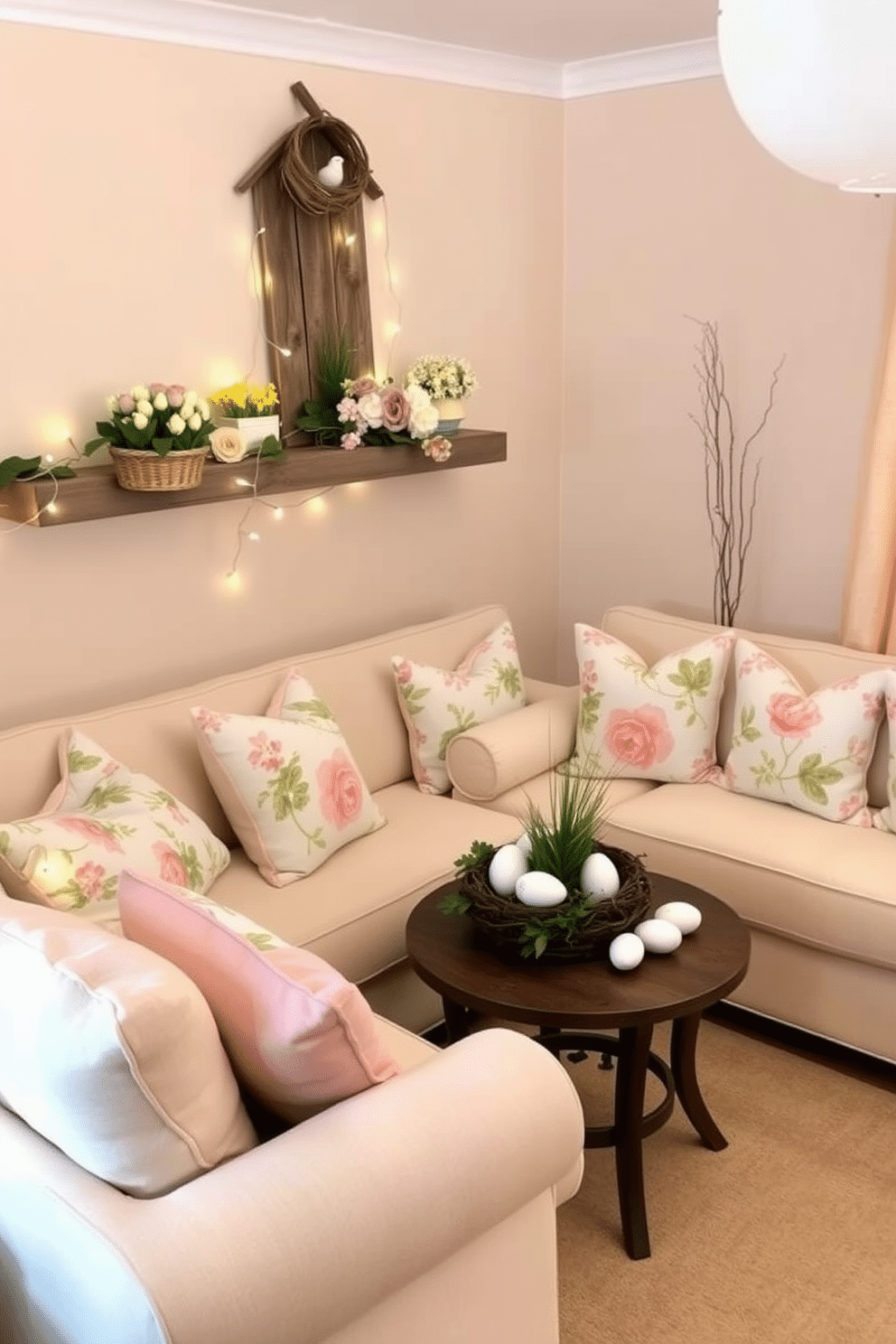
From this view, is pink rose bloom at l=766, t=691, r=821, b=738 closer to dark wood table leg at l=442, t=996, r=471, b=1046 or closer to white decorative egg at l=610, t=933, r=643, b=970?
white decorative egg at l=610, t=933, r=643, b=970

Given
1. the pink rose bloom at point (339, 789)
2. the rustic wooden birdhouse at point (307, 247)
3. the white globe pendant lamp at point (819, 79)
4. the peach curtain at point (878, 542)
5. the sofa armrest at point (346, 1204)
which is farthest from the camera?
the peach curtain at point (878, 542)

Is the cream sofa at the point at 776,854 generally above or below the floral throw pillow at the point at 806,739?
below

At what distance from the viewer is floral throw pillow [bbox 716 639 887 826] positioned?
3105 millimetres

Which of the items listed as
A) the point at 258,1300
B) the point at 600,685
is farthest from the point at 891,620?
the point at 258,1300

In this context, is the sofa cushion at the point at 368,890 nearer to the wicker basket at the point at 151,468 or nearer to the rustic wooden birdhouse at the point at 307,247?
the wicker basket at the point at 151,468

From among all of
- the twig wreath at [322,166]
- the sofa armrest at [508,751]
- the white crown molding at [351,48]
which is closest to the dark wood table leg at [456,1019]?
the sofa armrest at [508,751]

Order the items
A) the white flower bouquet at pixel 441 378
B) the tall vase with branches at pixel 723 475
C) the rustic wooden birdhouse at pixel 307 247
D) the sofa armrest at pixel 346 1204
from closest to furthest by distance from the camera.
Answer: the sofa armrest at pixel 346 1204, the rustic wooden birdhouse at pixel 307 247, the white flower bouquet at pixel 441 378, the tall vase with branches at pixel 723 475

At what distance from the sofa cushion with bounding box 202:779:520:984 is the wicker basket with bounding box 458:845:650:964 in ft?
1.20

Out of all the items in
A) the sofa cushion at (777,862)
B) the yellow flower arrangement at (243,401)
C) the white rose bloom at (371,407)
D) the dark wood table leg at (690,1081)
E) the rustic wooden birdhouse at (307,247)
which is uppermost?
the rustic wooden birdhouse at (307,247)

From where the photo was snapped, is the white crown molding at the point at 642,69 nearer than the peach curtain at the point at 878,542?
No

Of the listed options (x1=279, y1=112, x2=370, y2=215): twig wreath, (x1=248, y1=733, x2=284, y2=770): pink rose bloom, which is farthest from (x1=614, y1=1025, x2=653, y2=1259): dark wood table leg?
(x1=279, y1=112, x2=370, y2=215): twig wreath

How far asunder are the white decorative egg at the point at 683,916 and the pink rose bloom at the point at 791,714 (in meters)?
0.85

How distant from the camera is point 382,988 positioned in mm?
2820

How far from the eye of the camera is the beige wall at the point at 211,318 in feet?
9.39
